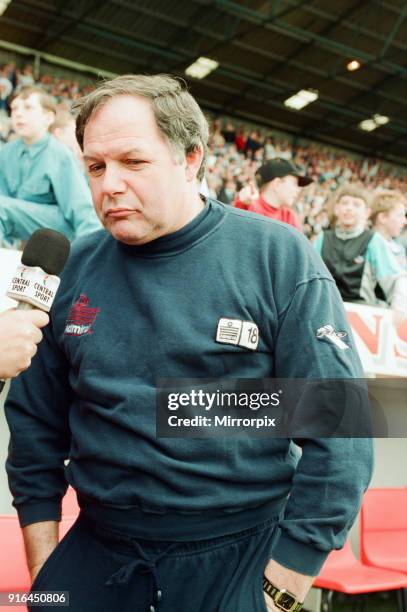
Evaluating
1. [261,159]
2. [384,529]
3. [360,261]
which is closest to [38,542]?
[384,529]

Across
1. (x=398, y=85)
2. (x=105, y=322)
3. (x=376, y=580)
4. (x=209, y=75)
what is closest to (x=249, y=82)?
(x=209, y=75)

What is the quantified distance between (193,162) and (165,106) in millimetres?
121

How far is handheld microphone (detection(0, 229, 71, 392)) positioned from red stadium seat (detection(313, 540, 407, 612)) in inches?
75.8

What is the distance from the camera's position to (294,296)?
1.04m

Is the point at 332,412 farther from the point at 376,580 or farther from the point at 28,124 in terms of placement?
the point at 28,124

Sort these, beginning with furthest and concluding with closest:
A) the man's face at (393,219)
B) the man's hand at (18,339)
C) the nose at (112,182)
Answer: the man's face at (393,219)
the nose at (112,182)
the man's hand at (18,339)

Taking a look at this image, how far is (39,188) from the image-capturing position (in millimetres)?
3016

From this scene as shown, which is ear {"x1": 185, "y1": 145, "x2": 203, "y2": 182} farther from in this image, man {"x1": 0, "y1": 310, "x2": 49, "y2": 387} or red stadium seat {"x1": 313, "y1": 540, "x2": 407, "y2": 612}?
red stadium seat {"x1": 313, "y1": 540, "x2": 407, "y2": 612}

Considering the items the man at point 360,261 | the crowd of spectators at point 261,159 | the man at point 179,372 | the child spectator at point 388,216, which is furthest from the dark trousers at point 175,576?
the crowd of spectators at point 261,159

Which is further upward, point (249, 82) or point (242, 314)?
point (249, 82)

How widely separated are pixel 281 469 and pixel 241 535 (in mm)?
128

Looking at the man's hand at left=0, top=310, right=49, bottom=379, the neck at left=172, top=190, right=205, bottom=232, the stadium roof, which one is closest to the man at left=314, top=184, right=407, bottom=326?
the neck at left=172, top=190, right=205, bottom=232

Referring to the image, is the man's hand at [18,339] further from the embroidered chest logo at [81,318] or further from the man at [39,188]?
the man at [39,188]

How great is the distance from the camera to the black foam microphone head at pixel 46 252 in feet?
3.35
